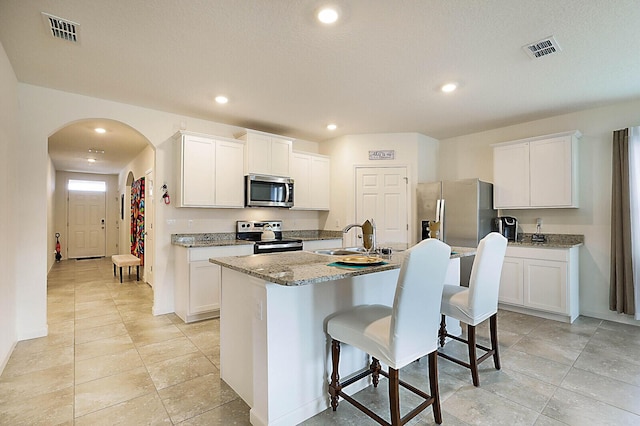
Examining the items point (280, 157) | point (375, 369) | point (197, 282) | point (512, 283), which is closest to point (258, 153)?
point (280, 157)

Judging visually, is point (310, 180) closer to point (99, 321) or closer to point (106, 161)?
point (99, 321)

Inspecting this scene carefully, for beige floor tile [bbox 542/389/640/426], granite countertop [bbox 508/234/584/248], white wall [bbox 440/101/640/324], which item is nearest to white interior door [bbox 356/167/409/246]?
granite countertop [bbox 508/234/584/248]

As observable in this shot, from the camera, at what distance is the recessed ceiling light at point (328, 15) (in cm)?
201

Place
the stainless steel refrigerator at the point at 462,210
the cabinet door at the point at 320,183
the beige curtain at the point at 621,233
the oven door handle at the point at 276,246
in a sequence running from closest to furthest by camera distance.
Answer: the beige curtain at the point at 621,233 < the oven door handle at the point at 276,246 < the stainless steel refrigerator at the point at 462,210 < the cabinet door at the point at 320,183

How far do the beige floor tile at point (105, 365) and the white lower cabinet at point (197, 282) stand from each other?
867 millimetres

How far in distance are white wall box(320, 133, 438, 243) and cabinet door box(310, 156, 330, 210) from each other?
11 centimetres

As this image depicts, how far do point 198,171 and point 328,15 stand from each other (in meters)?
2.58

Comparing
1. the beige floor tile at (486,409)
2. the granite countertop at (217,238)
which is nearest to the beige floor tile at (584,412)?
the beige floor tile at (486,409)

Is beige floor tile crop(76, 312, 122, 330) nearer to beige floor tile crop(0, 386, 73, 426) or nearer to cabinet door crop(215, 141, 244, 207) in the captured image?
beige floor tile crop(0, 386, 73, 426)

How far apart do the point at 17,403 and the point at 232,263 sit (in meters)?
1.68

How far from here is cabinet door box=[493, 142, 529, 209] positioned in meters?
4.14

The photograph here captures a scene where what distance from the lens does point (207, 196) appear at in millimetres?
4039

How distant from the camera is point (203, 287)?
3705mm

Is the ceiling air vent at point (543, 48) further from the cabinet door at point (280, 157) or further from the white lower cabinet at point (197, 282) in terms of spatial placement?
the white lower cabinet at point (197, 282)
